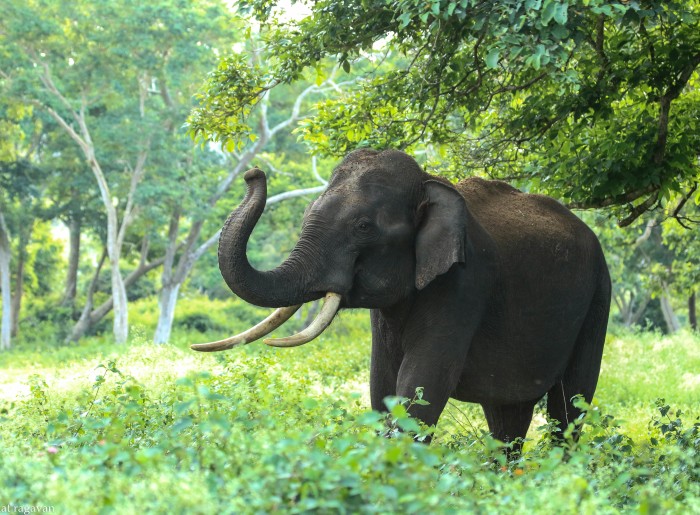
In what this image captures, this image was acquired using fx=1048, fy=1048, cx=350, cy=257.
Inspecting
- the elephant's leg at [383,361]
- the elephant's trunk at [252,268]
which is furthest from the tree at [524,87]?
the elephant's leg at [383,361]

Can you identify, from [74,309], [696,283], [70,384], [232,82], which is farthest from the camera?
[74,309]

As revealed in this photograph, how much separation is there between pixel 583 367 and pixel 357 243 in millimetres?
2306

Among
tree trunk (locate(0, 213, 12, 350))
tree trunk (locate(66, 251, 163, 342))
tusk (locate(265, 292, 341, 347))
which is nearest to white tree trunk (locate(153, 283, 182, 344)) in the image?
tree trunk (locate(66, 251, 163, 342))

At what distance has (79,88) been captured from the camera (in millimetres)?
27250

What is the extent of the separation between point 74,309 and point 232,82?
Result: 27.0 metres

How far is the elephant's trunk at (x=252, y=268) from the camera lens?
19.7 feet

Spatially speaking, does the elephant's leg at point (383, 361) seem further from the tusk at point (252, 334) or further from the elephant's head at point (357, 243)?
the tusk at point (252, 334)

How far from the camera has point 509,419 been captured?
7.82 m

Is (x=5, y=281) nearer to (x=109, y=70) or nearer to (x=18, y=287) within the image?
(x=18, y=287)

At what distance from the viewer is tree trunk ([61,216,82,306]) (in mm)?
33094

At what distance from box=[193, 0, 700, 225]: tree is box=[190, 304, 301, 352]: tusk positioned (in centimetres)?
210

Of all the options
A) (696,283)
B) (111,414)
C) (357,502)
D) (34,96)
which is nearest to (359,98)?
(111,414)

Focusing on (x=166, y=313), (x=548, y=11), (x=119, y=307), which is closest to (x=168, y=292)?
(x=166, y=313)

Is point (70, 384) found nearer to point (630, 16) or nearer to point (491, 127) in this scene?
point (491, 127)
